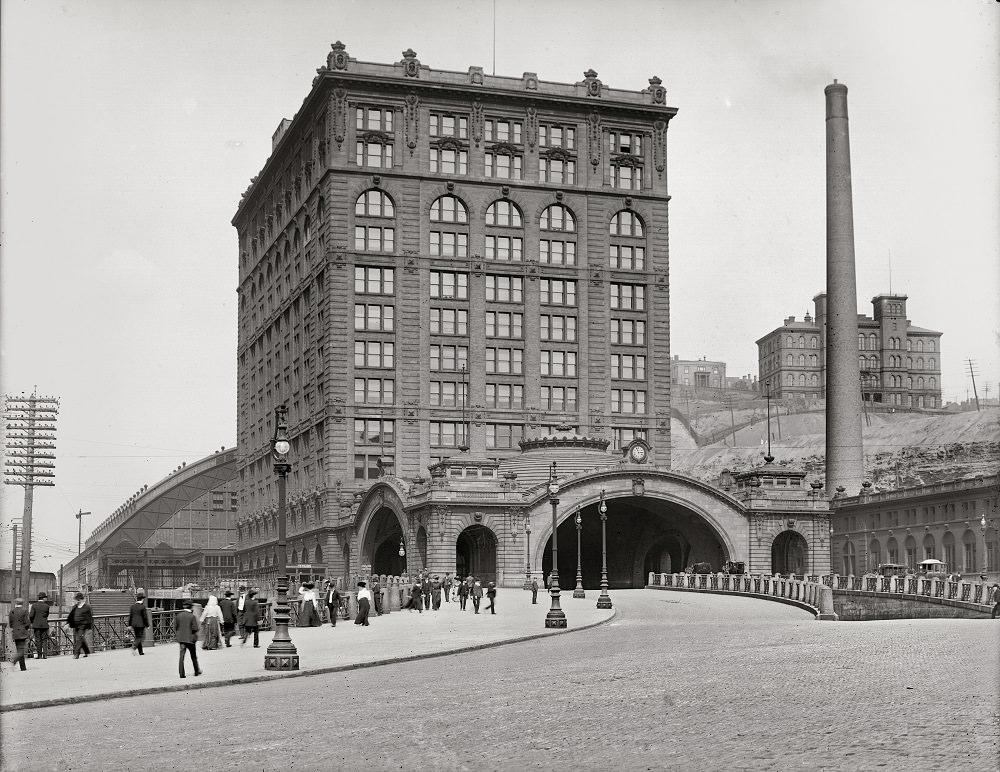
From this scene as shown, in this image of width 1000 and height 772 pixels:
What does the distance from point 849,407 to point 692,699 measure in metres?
88.9

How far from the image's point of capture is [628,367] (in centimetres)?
11138

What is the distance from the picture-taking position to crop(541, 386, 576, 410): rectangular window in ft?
355

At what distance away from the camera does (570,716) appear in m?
20.2

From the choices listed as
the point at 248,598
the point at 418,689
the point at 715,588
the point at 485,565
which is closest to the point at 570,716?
the point at 418,689

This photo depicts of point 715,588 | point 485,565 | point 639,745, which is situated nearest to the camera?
point 639,745

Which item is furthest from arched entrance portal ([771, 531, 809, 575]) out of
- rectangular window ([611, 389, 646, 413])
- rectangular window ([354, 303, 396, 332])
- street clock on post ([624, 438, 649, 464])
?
rectangular window ([354, 303, 396, 332])

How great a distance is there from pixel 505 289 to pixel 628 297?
33.5 feet

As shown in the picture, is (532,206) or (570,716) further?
(532,206)

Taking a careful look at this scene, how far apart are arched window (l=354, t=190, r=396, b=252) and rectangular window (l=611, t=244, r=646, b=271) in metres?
17.8

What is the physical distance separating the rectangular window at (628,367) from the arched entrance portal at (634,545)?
16835 mm

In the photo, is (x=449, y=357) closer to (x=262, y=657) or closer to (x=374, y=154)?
(x=374, y=154)

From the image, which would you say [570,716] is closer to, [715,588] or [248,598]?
[248,598]

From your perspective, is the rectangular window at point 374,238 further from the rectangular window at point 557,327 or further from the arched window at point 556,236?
the rectangular window at point 557,327

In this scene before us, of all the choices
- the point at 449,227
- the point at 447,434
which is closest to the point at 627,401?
the point at 447,434
